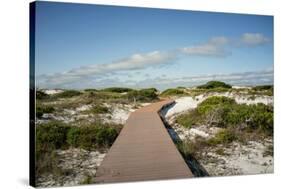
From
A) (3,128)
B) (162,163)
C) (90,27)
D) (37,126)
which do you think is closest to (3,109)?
(3,128)

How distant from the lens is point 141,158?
7.51m

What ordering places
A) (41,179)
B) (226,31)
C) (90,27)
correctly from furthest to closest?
(226,31)
(90,27)
(41,179)

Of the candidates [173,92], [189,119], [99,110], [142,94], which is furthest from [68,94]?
[189,119]

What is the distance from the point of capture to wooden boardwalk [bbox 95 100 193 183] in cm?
726

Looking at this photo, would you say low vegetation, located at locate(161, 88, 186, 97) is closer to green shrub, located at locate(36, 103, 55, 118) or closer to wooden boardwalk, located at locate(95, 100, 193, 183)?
wooden boardwalk, located at locate(95, 100, 193, 183)

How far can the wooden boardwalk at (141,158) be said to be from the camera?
7.26m

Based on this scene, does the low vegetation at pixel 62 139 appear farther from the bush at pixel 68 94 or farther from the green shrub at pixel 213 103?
the green shrub at pixel 213 103

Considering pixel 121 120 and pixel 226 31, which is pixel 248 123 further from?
pixel 121 120

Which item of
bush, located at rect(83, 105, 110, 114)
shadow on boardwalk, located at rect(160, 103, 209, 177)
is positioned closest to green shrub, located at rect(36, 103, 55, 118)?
bush, located at rect(83, 105, 110, 114)

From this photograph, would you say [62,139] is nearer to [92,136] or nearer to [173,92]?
[92,136]

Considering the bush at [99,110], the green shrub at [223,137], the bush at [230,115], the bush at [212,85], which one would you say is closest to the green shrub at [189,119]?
the bush at [230,115]

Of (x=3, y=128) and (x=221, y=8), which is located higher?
(x=221, y=8)

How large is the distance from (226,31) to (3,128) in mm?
4239

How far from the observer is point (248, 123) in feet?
28.8
